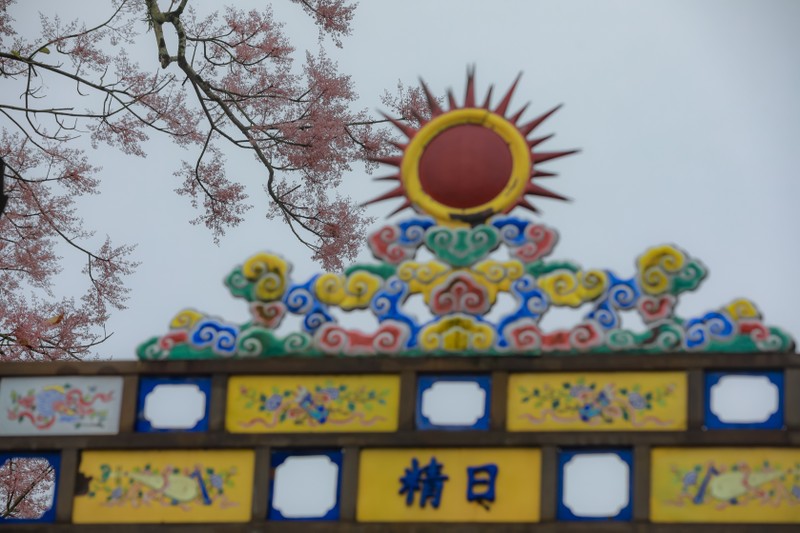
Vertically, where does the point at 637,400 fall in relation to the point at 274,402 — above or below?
above

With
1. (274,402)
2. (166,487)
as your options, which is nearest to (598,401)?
(274,402)

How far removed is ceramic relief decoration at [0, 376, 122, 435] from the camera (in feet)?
45.7

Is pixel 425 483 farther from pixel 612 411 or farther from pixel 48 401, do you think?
pixel 48 401

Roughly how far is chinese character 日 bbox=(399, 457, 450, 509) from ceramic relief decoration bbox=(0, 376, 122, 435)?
6.08ft

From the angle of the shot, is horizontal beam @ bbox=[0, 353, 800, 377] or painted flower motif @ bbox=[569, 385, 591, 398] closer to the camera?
horizontal beam @ bbox=[0, 353, 800, 377]

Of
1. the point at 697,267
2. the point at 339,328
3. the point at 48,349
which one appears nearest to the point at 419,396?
the point at 339,328

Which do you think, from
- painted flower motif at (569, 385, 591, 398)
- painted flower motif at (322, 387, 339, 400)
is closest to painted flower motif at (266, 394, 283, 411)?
painted flower motif at (322, 387, 339, 400)

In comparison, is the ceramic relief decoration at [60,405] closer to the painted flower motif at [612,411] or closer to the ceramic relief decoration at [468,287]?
the ceramic relief decoration at [468,287]

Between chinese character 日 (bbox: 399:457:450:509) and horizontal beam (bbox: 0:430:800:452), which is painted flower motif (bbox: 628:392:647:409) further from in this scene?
chinese character 日 (bbox: 399:457:450:509)

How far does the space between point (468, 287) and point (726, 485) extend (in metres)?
1.93

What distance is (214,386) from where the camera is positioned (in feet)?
45.2

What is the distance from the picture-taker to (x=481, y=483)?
43.5ft

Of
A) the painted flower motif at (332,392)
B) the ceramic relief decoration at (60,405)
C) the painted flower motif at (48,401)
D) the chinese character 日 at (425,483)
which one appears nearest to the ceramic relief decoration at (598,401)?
the chinese character 日 at (425,483)

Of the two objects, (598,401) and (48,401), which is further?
(48,401)
